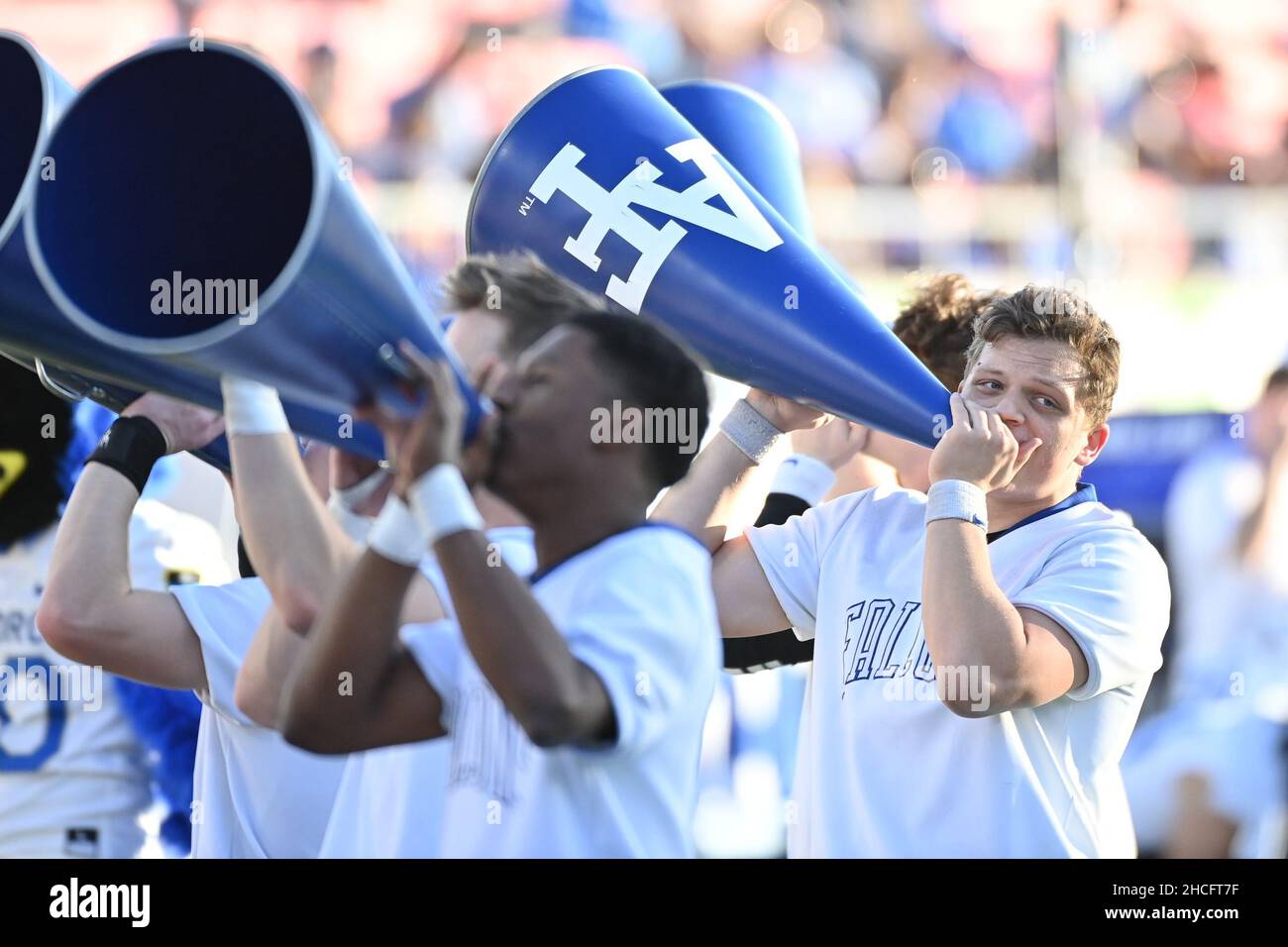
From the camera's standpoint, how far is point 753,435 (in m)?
2.44

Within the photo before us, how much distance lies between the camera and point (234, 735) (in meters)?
2.40

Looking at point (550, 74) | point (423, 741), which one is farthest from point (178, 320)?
point (550, 74)

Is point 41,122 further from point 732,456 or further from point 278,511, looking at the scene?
point 732,456

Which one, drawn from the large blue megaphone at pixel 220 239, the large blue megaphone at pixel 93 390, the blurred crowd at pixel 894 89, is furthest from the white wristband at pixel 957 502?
the blurred crowd at pixel 894 89

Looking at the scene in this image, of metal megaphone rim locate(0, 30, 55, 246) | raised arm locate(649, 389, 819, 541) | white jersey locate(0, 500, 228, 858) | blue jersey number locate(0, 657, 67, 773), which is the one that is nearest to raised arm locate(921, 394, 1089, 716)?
raised arm locate(649, 389, 819, 541)

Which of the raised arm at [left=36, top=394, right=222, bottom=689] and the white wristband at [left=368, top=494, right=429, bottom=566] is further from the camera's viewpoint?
the raised arm at [left=36, top=394, right=222, bottom=689]

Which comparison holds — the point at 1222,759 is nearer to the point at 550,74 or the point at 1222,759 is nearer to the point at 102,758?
the point at 102,758

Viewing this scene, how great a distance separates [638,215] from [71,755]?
1647mm

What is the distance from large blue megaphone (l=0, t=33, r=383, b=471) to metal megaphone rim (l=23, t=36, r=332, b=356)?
6cm

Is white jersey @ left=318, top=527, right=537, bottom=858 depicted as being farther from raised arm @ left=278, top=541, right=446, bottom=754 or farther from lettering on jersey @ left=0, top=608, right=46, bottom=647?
lettering on jersey @ left=0, top=608, right=46, bottom=647

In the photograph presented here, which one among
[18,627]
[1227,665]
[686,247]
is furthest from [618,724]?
[1227,665]

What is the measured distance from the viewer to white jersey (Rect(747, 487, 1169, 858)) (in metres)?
2.15

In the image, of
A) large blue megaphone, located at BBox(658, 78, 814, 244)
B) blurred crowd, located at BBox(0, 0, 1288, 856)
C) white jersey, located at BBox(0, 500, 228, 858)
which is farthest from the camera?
blurred crowd, located at BBox(0, 0, 1288, 856)

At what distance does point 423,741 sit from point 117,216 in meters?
0.62
